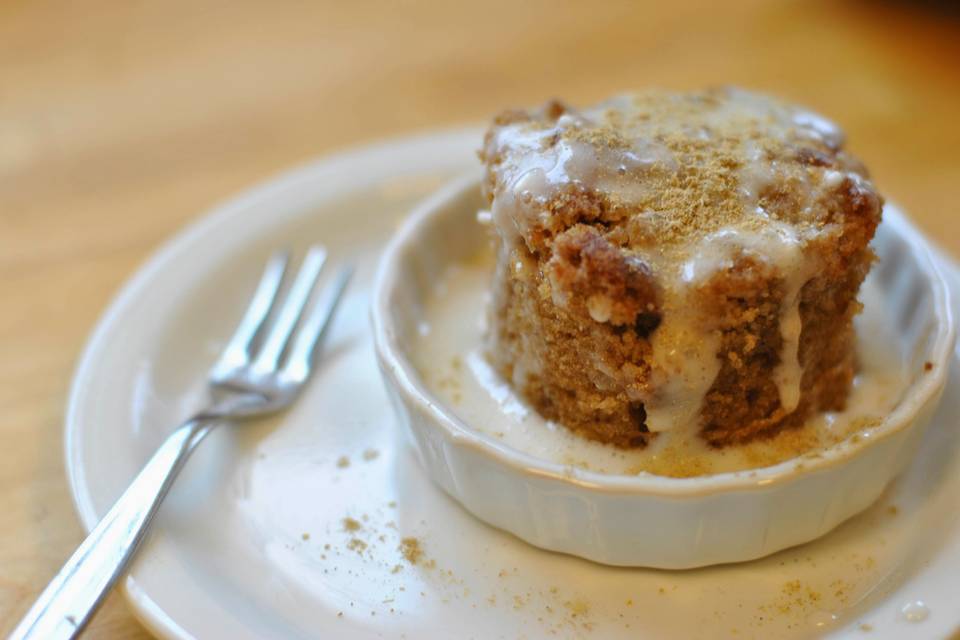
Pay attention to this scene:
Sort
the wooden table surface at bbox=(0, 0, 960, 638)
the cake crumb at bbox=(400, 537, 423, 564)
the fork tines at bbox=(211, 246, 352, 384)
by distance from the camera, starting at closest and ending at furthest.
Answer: the cake crumb at bbox=(400, 537, 423, 564), the fork tines at bbox=(211, 246, 352, 384), the wooden table surface at bbox=(0, 0, 960, 638)

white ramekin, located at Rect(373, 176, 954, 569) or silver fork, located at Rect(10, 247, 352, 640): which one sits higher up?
white ramekin, located at Rect(373, 176, 954, 569)

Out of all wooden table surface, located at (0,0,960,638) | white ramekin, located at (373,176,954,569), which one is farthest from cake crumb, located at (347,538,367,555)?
wooden table surface, located at (0,0,960,638)

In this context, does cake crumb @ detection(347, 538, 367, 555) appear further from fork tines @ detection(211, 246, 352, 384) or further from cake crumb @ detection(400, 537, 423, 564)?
fork tines @ detection(211, 246, 352, 384)

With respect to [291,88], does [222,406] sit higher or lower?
lower

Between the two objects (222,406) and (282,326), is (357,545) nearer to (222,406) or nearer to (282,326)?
(222,406)

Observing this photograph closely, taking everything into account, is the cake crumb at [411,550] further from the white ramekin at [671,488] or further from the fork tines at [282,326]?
the fork tines at [282,326]

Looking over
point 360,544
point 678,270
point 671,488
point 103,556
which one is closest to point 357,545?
point 360,544

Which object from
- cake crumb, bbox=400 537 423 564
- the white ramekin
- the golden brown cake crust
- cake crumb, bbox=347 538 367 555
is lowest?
cake crumb, bbox=347 538 367 555

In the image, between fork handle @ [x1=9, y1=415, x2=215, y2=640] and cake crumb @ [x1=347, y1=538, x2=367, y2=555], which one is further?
cake crumb @ [x1=347, y1=538, x2=367, y2=555]
